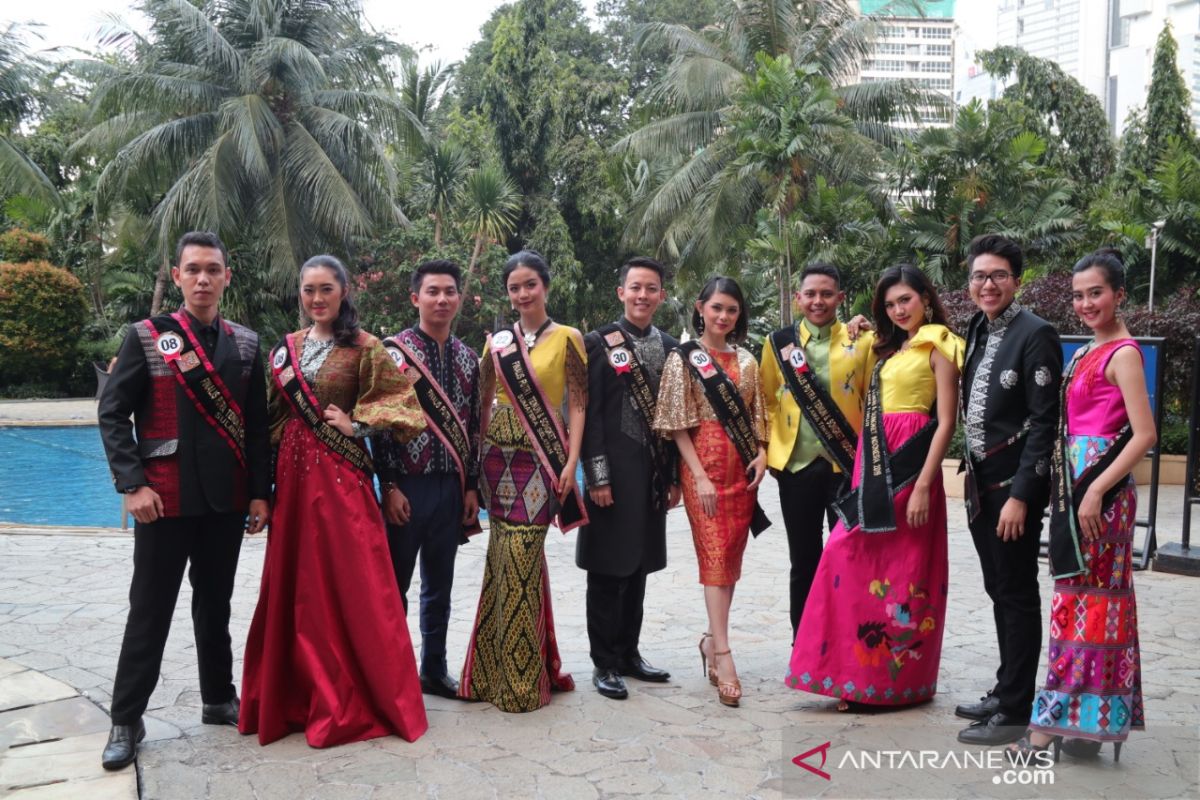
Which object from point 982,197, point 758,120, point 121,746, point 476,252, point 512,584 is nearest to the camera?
point 121,746

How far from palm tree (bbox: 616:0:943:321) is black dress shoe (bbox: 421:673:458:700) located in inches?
501

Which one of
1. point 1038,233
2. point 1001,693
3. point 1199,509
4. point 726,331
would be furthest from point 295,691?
point 1038,233

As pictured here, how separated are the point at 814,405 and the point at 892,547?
1.97 ft

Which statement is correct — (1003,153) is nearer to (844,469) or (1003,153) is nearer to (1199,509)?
(1199,509)

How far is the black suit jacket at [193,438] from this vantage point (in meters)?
3.32

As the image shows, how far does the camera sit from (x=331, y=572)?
141 inches

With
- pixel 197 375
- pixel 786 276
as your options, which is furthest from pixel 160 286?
pixel 197 375

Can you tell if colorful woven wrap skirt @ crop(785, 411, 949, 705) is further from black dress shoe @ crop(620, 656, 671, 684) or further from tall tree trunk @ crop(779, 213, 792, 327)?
tall tree trunk @ crop(779, 213, 792, 327)

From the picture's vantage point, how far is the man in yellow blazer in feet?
13.0

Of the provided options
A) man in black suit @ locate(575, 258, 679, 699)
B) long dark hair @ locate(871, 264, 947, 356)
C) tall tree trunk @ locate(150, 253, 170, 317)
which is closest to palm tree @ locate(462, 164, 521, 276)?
tall tree trunk @ locate(150, 253, 170, 317)

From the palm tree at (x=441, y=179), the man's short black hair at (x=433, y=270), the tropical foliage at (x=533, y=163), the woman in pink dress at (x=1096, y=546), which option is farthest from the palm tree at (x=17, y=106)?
the woman in pink dress at (x=1096, y=546)

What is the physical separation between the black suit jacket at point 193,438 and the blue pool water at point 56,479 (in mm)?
7852

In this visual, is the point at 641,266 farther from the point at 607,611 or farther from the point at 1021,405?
the point at 1021,405

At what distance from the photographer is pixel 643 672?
13.9 ft
